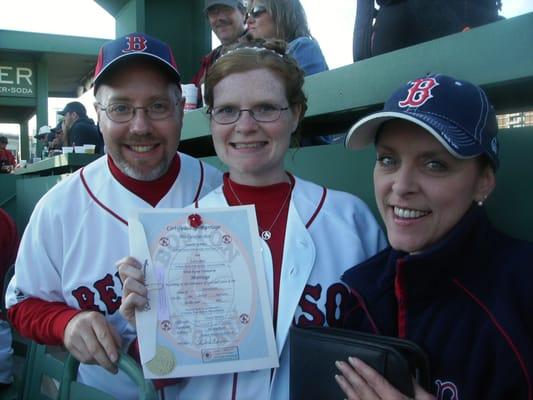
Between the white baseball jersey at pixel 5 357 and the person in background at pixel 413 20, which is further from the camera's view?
the white baseball jersey at pixel 5 357

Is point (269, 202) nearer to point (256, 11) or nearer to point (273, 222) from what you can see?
point (273, 222)

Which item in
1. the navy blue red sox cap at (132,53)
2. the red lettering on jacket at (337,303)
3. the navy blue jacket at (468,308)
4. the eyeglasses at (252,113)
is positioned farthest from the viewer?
the navy blue red sox cap at (132,53)

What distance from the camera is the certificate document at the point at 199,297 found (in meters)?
1.38

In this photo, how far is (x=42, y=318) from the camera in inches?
63.1

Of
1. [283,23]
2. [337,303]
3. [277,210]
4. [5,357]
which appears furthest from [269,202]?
[5,357]

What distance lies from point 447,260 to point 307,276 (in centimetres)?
42

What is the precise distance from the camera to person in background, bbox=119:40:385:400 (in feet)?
4.75

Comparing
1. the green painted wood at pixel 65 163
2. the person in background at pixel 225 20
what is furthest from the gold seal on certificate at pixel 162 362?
the green painted wood at pixel 65 163

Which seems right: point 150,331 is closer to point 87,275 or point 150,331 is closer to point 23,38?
point 87,275

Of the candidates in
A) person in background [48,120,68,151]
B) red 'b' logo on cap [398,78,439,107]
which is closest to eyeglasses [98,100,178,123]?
red 'b' logo on cap [398,78,439,107]

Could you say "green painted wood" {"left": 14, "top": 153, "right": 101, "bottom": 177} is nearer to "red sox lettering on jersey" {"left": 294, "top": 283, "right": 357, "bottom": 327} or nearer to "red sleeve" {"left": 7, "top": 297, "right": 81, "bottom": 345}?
"red sleeve" {"left": 7, "top": 297, "right": 81, "bottom": 345}

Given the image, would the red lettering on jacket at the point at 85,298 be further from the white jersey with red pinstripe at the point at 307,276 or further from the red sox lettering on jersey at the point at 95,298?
the white jersey with red pinstripe at the point at 307,276

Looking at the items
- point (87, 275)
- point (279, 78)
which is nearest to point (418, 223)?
point (279, 78)

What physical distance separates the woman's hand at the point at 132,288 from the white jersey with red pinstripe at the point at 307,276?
0.30m
